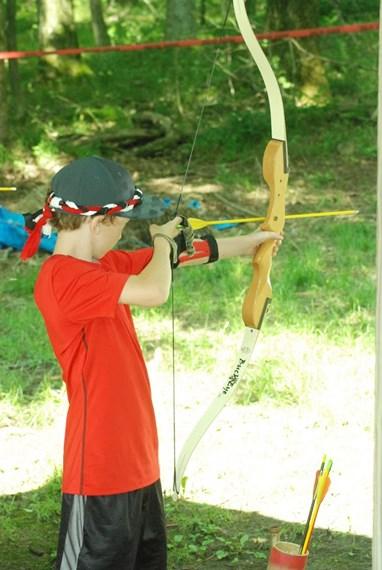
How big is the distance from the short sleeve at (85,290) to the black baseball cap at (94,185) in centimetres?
12

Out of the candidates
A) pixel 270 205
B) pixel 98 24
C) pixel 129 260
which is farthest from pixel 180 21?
pixel 129 260

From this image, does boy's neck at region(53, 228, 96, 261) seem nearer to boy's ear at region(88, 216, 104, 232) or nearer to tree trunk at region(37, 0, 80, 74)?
boy's ear at region(88, 216, 104, 232)

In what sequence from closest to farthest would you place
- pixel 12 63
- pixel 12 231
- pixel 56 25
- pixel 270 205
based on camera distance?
1. pixel 270 205
2. pixel 12 231
3. pixel 12 63
4. pixel 56 25

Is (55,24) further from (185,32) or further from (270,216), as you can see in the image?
(270,216)

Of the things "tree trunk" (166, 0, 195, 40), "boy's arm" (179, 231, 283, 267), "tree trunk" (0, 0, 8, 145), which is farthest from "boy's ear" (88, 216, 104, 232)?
"tree trunk" (166, 0, 195, 40)

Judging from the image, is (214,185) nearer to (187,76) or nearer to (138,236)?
(138,236)

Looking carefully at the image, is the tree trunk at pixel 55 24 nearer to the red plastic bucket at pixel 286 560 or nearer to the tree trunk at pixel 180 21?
the tree trunk at pixel 180 21

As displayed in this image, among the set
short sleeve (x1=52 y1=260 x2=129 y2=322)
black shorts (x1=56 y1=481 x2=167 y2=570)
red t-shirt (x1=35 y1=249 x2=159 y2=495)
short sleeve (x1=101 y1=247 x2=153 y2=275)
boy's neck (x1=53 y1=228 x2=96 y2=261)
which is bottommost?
black shorts (x1=56 y1=481 x2=167 y2=570)

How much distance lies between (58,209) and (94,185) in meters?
0.09

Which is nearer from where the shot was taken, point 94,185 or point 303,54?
point 94,185

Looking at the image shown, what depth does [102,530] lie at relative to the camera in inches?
83.7

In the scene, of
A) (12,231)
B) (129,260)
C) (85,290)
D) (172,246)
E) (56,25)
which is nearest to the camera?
(85,290)

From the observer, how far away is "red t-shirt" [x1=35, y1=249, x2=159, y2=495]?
2.07m

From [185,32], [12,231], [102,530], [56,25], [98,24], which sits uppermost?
[98,24]
